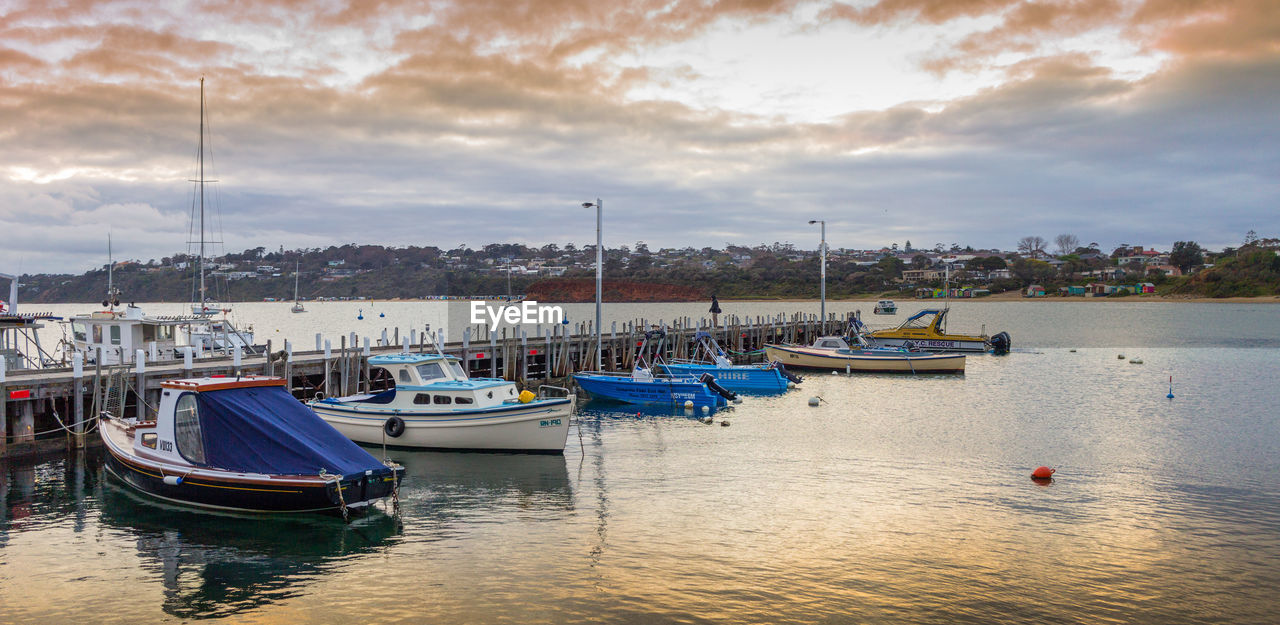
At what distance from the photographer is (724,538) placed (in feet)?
53.0

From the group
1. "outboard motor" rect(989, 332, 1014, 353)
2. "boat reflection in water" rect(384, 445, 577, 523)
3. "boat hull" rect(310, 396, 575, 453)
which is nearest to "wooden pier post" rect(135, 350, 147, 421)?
"boat hull" rect(310, 396, 575, 453)

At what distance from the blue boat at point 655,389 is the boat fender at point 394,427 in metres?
13.8

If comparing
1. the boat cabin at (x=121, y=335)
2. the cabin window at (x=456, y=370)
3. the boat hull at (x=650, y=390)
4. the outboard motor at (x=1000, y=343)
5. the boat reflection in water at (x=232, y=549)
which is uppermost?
the boat cabin at (x=121, y=335)

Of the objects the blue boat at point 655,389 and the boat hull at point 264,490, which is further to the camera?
the blue boat at point 655,389

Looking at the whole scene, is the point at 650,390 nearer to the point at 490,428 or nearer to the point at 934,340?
the point at 490,428

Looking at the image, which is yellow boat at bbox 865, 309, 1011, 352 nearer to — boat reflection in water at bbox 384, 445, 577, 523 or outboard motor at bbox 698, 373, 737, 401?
outboard motor at bbox 698, 373, 737, 401

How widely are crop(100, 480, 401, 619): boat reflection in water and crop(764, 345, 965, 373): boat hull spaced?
38313mm

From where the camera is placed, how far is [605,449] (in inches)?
1023

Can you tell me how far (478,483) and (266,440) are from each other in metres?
5.60

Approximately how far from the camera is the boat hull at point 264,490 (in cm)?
1661

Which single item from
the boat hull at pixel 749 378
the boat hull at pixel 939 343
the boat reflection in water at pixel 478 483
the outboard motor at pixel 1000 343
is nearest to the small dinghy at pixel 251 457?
the boat reflection in water at pixel 478 483

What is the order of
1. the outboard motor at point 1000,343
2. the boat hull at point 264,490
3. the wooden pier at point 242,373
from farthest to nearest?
the outboard motor at point 1000,343
the wooden pier at point 242,373
the boat hull at point 264,490

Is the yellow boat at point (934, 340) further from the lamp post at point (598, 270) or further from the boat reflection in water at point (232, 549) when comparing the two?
the boat reflection in water at point (232, 549)

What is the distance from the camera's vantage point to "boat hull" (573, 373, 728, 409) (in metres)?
35.4
